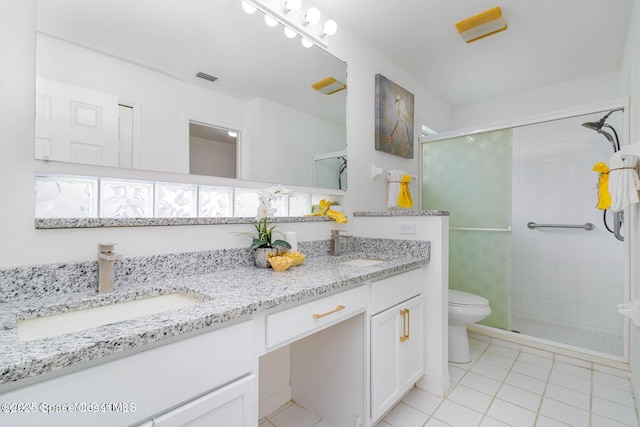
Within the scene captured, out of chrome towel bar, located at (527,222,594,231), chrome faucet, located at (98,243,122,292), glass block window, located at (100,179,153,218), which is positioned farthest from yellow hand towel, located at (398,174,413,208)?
chrome faucet, located at (98,243,122,292)

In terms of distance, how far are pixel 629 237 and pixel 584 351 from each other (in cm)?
87

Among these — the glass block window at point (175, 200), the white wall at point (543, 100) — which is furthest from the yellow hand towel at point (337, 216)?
the white wall at point (543, 100)

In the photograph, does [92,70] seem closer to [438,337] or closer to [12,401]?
[12,401]

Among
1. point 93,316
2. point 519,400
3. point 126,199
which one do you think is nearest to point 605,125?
point 519,400

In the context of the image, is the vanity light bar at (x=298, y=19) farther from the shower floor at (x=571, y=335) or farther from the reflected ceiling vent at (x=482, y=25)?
the shower floor at (x=571, y=335)

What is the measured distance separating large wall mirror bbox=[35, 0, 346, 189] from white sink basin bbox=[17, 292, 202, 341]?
0.50m

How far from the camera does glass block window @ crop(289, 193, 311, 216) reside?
180cm

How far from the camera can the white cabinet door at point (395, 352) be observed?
1356mm

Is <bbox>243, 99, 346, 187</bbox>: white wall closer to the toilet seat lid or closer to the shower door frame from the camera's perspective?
the toilet seat lid

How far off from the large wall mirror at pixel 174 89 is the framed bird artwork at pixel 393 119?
2.27 feet

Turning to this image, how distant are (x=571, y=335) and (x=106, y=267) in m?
3.26

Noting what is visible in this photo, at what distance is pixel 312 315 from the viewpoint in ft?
3.50

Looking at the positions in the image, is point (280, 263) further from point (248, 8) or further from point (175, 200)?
point (248, 8)

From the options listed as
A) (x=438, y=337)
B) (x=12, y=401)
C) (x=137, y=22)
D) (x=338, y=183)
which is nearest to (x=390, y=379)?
(x=438, y=337)
